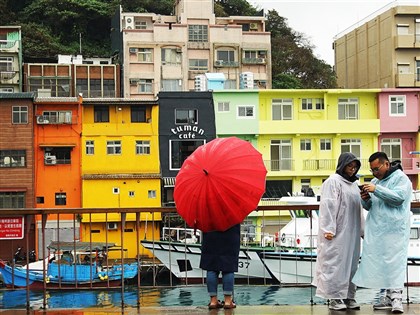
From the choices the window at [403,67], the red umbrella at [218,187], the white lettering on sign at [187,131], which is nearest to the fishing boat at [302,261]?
the white lettering on sign at [187,131]

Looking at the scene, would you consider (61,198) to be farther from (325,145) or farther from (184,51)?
(325,145)

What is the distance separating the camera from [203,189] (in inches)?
283

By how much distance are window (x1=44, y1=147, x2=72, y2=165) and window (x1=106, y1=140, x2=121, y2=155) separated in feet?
5.68

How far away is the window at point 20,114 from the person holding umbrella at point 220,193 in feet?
96.8

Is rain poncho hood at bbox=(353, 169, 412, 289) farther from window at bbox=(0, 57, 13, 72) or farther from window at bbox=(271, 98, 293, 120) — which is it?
window at bbox=(0, 57, 13, 72)

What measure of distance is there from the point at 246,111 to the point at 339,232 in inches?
1223

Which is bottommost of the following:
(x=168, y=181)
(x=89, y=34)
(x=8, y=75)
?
(x=168, y=181)

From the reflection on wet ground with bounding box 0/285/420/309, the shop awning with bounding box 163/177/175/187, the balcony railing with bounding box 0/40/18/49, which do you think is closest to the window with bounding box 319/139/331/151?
the shop awning with bounding box 163/177/175/187

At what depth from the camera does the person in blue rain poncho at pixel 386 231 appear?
7238 mm

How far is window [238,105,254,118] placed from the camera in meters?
38.2

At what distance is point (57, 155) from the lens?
1428 inches

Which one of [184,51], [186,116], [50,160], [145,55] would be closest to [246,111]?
[186,116]

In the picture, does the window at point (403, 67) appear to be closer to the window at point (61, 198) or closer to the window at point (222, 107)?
the window at point (222, 107)

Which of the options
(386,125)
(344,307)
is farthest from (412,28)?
(344,307)
